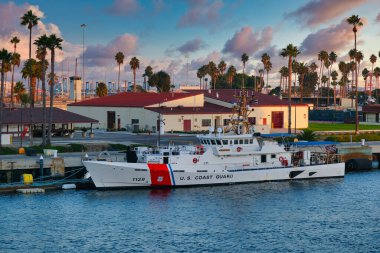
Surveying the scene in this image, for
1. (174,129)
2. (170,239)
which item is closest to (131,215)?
(170,239)

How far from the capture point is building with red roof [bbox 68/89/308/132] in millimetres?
107938

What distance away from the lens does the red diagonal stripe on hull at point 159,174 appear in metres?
64.7

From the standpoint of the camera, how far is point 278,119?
124 meters

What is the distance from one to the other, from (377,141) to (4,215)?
6352 centimetres

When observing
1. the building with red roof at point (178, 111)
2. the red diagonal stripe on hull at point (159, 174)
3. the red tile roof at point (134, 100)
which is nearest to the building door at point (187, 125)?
the building with red roof at point (178, 111)

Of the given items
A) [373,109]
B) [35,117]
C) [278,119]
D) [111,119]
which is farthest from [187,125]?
[373,109]

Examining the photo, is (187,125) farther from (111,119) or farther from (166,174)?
(166,174)

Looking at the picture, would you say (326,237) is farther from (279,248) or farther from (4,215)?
(4,215)

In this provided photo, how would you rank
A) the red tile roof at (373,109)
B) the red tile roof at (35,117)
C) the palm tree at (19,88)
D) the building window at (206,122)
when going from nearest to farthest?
the red tile roof at (35,117)
the building window at (206,122)
the palm tree at (19,88)
the red tile roof at (373,109)

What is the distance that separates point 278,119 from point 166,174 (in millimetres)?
62173

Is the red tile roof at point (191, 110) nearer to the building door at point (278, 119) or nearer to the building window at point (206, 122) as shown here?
the building window at point (206, 122)

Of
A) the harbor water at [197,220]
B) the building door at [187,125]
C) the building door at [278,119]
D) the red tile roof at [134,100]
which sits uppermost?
the red tile roof at [134,100]

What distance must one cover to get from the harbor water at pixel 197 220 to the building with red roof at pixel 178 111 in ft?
132

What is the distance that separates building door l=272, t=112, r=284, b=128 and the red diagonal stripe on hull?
60.7m
